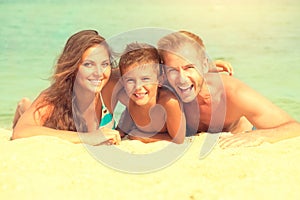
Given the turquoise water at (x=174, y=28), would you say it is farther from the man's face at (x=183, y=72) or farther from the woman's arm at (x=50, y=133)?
the man's face at (x=183, y=72)

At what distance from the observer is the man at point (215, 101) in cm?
327

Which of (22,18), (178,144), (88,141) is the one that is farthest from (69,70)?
(22,18)

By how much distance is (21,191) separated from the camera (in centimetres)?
226

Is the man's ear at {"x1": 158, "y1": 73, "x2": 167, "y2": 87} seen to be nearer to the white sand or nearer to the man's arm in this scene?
the man's arm

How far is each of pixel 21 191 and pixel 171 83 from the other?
4.62 feet

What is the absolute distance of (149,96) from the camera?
3.38m

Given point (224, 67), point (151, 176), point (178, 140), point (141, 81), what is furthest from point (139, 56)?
point (151, 176)

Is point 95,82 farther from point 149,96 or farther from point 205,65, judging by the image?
point 205,65

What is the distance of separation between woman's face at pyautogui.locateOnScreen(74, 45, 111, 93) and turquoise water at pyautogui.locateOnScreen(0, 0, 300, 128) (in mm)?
2797

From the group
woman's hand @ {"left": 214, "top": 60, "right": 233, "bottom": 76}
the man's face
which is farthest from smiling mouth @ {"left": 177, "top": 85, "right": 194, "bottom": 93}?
woman's hand @ {"left": 214, "top": 60, "right": 233, "bottom": 76}

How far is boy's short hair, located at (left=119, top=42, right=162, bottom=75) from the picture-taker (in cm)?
330

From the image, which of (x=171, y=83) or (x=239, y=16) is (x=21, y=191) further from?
(x=239, y=16)

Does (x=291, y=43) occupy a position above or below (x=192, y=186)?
below

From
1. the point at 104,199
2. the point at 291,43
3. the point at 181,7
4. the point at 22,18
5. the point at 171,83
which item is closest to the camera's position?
the point at 104,199
